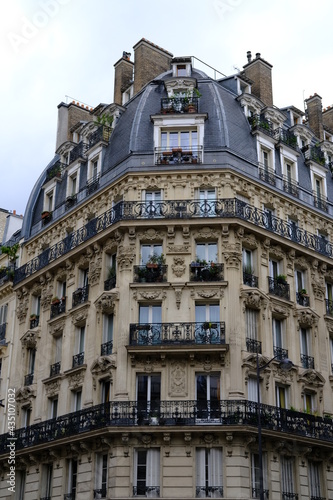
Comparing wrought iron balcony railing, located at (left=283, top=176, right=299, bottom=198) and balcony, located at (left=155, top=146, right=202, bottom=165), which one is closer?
balcony, located at (left=155, top=146, right=202, bottom=165)

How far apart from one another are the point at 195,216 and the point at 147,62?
10545mm

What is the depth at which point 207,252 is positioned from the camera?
92.4ft

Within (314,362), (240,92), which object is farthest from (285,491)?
(240,92)

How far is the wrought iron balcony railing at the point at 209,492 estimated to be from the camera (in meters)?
24.2

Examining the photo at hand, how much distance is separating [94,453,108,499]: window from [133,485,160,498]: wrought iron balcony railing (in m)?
1.23

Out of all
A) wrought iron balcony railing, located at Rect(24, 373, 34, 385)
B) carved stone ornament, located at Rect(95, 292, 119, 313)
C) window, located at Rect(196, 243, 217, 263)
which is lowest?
wrought iron balcony railing, located at Rect(24, 373, 34, 385)

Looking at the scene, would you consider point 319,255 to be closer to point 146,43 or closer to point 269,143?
point 269,143

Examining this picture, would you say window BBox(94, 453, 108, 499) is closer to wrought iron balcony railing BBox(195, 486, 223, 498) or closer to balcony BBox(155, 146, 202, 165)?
wrought iron balcony railing BBox(195, 486, 223, 498)

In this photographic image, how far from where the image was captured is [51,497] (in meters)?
27.9

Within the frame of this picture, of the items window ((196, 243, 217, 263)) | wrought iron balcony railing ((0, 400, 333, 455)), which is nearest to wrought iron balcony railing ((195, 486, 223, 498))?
wrought iron balcony railing ((0, 400, 333, 455))

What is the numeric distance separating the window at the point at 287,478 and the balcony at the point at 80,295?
9929 millimetres

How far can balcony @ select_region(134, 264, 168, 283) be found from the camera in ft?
90.4

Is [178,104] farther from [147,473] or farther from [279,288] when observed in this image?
[147,473]

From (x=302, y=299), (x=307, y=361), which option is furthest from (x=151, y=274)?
(x=307, y=361)
